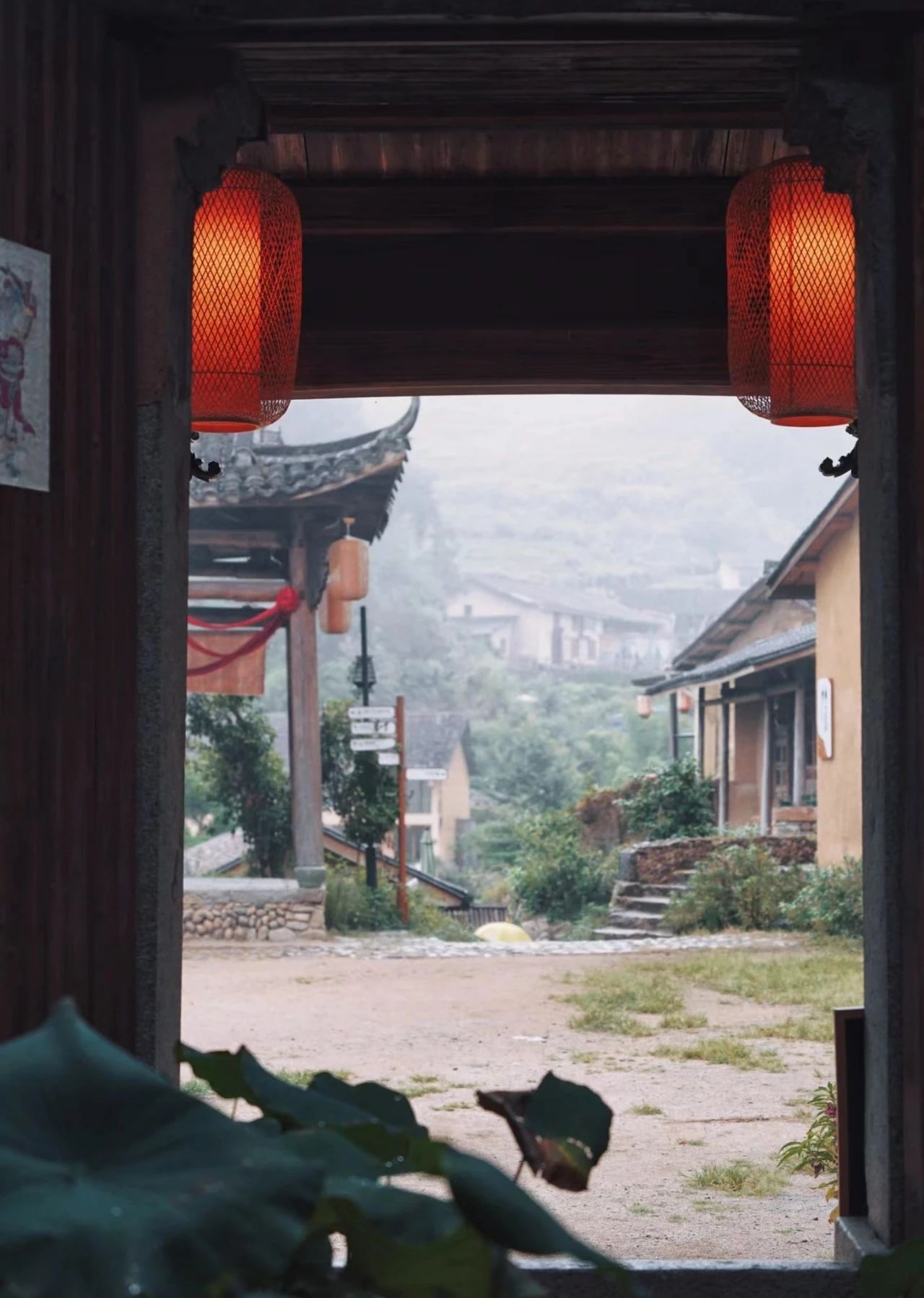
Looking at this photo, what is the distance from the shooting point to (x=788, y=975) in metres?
9.73

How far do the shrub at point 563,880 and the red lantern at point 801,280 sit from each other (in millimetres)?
12666

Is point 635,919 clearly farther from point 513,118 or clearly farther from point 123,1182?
point 123,1182

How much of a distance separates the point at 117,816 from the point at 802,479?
7984 centimetres

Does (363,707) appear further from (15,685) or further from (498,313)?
(15,685)

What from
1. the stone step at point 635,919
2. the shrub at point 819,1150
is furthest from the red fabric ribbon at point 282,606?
the shrub at point 819,1150

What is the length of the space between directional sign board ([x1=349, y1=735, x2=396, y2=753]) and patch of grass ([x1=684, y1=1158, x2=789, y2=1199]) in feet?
26.4

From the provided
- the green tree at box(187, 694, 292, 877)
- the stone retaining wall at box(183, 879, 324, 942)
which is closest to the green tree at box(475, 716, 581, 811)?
the green tree at box(187, 694, 292, 877)

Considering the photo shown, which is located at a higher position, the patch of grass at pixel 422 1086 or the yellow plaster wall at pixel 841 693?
the yellow plaster wall at pixel 841 693

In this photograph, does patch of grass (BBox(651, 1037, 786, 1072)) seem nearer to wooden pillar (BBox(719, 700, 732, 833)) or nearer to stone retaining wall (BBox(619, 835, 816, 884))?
stone retaining wall (BBox(619, 835, 816, 884))

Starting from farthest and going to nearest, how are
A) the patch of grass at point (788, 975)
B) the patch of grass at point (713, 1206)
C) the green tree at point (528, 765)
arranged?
the green tree at point (528, 765) < the patch of grass at point (788, 975) < the patch of grass at point (713, 1206)

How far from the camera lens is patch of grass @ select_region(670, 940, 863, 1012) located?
353 inches

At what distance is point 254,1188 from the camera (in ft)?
3.09

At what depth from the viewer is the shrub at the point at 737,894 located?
12.7 meters

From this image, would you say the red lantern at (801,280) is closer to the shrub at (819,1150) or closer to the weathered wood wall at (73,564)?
the weathered wood wall at (73,564)
